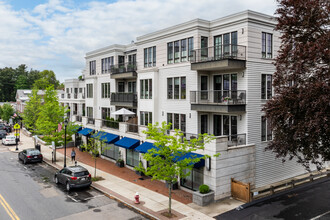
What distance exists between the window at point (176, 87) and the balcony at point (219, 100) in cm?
150

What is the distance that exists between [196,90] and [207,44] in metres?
3.95

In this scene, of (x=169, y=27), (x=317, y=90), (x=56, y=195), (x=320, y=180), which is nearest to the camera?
(x=317, y=90)

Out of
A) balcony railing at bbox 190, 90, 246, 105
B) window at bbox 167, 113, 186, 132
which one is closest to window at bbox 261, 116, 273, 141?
balcony railing at bbox 190, 90, 246, 105

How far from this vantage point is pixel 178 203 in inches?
680

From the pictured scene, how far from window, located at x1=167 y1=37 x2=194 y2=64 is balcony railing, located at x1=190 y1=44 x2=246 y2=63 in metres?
0.88

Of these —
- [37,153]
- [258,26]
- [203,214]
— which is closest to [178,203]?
[203,214]

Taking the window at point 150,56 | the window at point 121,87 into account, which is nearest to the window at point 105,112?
the window at point 121,87

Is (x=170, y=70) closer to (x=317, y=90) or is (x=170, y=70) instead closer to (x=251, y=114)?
(x=251, y=114)

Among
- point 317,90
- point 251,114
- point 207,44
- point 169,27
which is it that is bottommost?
point 251,114

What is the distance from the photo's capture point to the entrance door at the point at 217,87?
21.1 m

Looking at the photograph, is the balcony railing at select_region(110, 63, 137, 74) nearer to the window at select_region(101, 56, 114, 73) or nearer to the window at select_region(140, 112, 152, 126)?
the window at select_region(101, 56, 114, 73)

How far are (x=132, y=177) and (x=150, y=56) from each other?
11800mm

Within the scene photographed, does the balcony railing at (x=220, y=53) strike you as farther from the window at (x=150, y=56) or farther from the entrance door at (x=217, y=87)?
the window at (x=150, y=56)

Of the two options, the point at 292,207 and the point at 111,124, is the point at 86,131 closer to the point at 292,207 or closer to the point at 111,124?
the point at 111,124
